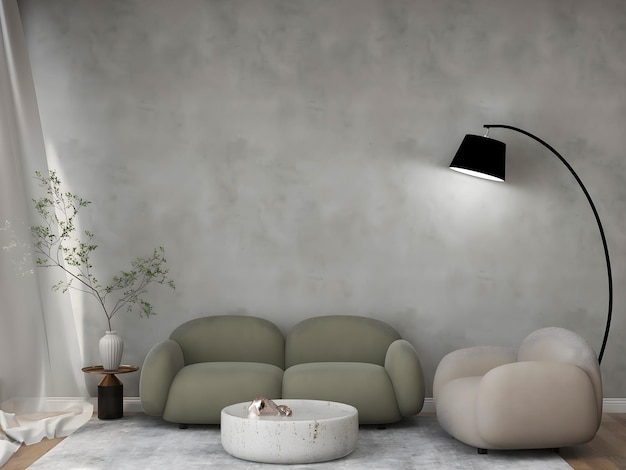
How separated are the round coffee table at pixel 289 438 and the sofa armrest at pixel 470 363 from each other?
0.93 meters

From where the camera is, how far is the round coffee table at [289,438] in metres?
3.69

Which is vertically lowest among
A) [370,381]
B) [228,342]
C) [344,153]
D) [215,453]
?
[215,453]

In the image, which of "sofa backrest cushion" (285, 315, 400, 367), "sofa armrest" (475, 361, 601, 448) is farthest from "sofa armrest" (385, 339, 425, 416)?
"sofa armrest" (475, 361, 601, 448)

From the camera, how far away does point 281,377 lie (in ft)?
15.7

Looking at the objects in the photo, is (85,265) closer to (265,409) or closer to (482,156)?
(265,409)

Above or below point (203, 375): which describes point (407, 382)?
below

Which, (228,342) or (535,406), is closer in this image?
(535,406)

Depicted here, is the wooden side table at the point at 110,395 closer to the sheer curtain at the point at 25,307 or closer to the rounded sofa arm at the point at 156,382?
the sheer curtain at the point at 25,307

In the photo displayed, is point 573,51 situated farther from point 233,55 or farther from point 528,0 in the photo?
point 233,55

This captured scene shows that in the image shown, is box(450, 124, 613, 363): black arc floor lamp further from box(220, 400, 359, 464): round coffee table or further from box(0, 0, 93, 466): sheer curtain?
box(0, 0, 93, 466): sheer curtain

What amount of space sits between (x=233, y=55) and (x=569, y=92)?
250cm

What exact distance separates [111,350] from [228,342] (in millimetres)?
788

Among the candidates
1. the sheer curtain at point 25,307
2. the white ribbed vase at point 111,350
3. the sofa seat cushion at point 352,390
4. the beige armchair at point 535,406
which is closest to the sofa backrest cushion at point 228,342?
the white ribbed vase at point 111,350

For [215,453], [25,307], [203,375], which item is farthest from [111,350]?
[215,453]
